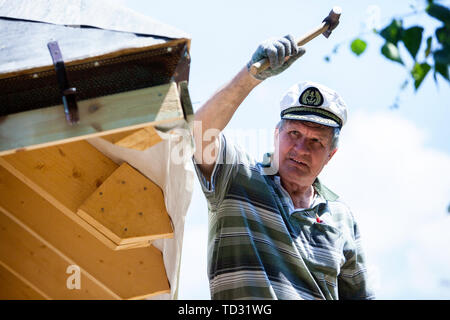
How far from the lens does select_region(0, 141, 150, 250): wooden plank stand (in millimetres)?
2639

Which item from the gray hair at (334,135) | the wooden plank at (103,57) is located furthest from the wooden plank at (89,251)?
the gray hair at (334,135)

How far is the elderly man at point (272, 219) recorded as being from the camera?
9.73 feet

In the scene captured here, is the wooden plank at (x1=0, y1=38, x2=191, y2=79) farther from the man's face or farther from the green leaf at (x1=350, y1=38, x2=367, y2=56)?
the man's face

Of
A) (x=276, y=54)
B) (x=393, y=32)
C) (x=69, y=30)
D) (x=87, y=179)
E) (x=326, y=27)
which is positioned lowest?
(x=393, y=32)

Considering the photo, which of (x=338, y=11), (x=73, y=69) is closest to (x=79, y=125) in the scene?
(x=73, y=69)

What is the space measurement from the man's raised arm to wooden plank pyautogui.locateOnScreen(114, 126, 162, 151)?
659 millimetres

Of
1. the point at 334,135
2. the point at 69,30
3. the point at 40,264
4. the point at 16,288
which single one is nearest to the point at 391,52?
the point at 69,30

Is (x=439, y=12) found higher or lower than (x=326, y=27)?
lower

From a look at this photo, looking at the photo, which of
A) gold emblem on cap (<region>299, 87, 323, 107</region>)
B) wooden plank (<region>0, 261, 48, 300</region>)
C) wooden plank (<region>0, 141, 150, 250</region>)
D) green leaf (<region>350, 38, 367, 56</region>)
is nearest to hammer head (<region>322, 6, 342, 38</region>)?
gold emblem on cap (<region>299, 87, 323, 107</region>)

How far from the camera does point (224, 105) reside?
9.88 ft

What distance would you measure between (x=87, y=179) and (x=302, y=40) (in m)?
1.32

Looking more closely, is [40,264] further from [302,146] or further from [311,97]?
[311,97]

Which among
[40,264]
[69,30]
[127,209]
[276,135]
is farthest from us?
[276,135]

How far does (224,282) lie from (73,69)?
1.38m
